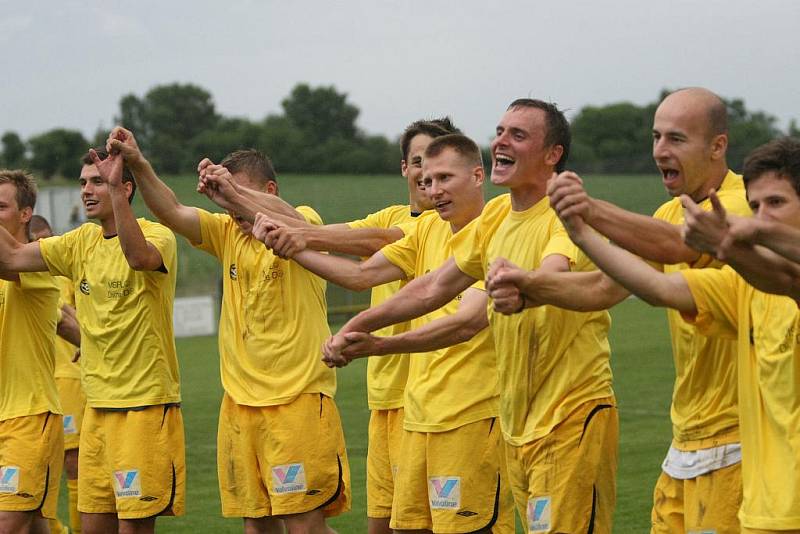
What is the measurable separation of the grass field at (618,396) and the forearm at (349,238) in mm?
3411

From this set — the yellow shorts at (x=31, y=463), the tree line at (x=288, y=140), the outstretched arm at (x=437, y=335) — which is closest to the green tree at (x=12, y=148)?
the tree line at (x=288, y=140)

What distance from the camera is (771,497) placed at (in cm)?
493

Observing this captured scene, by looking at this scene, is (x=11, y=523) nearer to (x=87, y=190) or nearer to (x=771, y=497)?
(x=87, y=190)

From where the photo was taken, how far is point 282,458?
8.22 m

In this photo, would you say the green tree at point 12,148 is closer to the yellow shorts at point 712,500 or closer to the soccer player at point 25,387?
the soccer player at point 25,387

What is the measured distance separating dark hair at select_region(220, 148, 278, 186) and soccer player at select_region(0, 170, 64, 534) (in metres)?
1.72

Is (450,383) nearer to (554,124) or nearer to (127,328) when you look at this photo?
(554,124)

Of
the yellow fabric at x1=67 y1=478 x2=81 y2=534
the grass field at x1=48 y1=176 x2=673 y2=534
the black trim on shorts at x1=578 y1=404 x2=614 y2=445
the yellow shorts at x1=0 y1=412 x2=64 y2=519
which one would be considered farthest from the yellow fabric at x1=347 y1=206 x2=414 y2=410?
the yellow fabric at x1=67 y1=478 x2=81 y2=534

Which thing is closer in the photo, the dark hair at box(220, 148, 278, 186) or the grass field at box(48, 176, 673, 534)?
the dark hair at box(220, 148, 278, 186)

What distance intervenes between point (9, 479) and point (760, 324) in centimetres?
581

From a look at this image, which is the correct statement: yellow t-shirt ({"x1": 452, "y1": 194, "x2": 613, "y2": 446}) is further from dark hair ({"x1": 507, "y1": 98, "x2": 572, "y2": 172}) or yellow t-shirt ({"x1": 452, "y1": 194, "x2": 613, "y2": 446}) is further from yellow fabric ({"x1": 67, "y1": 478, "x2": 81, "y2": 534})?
yellow fabric ({"x1": 67, "y1": 478, "x2": 81, "y2": 534})

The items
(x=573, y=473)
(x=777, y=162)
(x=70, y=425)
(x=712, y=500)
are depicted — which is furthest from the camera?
(x=70, y=425)

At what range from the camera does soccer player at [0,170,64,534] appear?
8.96m

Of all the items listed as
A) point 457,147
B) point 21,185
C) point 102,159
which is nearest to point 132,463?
point 102,159
